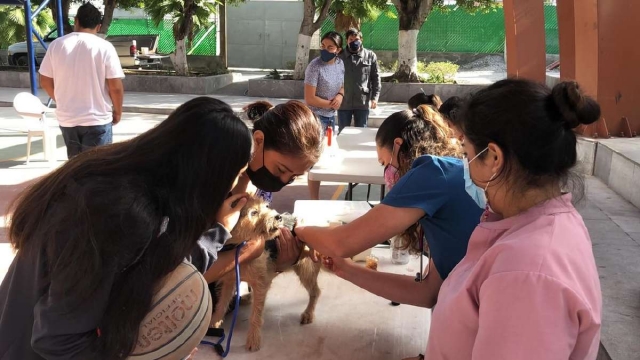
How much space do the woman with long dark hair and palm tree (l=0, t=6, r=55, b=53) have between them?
23.0 m

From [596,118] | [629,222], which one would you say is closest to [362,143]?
[629,222]

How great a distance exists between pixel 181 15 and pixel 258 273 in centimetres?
1511

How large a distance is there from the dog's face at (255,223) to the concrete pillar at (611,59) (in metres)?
5.36

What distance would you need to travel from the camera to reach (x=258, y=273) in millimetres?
2273

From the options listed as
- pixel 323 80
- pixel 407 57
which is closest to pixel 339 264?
pixel 323 80

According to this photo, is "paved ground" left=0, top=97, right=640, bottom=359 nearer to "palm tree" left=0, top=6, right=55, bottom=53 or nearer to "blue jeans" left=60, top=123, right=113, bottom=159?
"blue jeans" left=60, top=123, right=113, bottom=159

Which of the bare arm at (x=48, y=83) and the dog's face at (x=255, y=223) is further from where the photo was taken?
the bare arm at (x=48, y=83)

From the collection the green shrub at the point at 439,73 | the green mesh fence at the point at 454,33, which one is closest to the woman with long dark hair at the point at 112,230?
the green shrub at the point at 439,73

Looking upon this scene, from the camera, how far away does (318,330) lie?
2211 mm

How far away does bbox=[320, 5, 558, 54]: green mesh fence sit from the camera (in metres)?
21.6

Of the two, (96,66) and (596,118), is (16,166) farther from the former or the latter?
(596,118)

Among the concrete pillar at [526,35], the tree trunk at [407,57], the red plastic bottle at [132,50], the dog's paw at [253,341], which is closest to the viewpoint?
the dog's paw at [253,341]

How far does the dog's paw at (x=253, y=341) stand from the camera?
209 centimetres

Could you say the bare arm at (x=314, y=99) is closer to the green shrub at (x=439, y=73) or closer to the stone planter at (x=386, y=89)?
the stone planter at (x=386, y=89)
